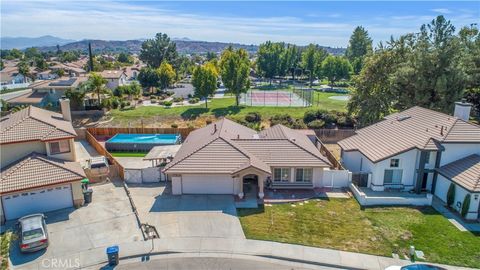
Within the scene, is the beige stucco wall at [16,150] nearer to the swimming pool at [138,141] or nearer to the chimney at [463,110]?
the swimming pool at [138,141]

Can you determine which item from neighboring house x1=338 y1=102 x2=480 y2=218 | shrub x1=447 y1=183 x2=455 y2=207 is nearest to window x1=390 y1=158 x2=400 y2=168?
neighboring house x1=338 y1=102 x2=480 y2=218

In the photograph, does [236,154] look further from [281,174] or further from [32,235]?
[32,235]

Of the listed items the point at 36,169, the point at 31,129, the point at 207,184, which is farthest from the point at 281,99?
the point at 36,169

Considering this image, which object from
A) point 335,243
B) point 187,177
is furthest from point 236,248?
point 187,177


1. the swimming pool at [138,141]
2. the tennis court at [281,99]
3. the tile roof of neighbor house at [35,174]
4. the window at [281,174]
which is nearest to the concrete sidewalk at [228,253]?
the tile roof of neighbor house at [35,174]

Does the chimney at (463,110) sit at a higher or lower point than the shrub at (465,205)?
higher

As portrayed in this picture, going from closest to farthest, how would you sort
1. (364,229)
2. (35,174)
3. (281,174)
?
(364,229) → (35,174) → (281,174)

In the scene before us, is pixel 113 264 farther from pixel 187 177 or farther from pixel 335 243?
pixel 335 243

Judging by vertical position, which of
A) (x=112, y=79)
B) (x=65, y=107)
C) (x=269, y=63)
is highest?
(x=269, y=63)
